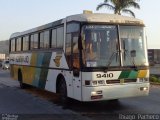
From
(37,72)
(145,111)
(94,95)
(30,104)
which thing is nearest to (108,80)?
(94,95)

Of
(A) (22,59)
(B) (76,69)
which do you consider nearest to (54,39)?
(B) (76,69)

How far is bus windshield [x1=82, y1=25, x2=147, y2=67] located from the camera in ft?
38.2

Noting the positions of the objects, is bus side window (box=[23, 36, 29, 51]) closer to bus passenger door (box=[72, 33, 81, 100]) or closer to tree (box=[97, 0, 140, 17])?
bus passenger door (box=[72, 33, 81, 100])

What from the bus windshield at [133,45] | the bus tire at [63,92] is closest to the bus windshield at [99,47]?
the bus windshield at [133,45]

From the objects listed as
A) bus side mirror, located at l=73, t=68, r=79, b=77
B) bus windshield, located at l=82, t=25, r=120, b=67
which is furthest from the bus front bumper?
bus windshield, located at l=82, t=25, r=120, b=67

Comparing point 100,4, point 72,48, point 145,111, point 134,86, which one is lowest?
point 145,111

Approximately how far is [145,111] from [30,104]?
14.7 feet

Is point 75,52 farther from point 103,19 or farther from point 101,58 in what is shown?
point 103,19

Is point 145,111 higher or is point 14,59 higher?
point 14,59

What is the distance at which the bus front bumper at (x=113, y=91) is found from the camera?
1141 cm

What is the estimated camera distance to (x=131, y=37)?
40.0 ft

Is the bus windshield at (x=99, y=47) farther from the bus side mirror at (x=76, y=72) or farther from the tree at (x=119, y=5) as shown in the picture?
the tree at (x=119, y=5)

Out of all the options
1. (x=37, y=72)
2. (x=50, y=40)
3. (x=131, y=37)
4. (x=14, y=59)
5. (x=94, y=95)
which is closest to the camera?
(x=94, y=95)

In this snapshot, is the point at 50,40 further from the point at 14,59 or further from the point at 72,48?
the point at 14,59
